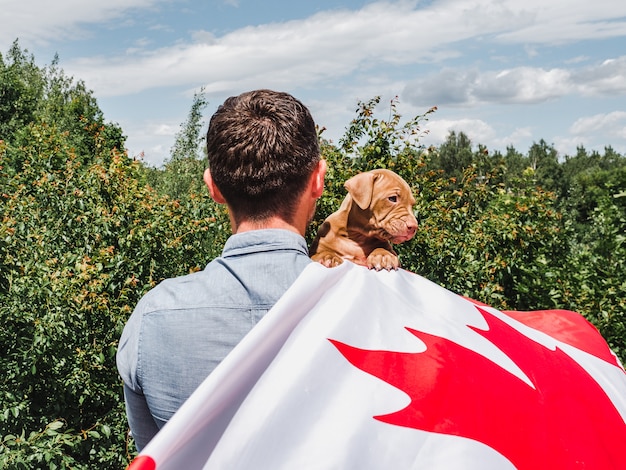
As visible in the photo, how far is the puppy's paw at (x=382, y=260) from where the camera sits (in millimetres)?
3452

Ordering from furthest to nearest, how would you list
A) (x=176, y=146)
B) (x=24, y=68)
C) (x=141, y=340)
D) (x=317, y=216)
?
(x=24, y=68) < (x=176, y=146) < (x=317, y=216) < (x=141, y=340)

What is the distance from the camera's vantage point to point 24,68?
57.2 m

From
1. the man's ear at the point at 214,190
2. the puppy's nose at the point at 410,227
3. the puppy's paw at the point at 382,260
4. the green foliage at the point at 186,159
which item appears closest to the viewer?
the man's ear at the point at 214,190

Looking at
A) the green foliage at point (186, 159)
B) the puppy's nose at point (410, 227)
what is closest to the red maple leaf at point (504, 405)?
the puppy's nose at point (410, 227)

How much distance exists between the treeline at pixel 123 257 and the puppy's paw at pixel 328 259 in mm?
2441

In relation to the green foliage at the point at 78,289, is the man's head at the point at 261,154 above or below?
above

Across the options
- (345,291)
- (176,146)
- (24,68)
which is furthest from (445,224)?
(24,68)

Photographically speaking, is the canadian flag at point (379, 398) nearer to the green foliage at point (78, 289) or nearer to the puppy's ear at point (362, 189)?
the puppy's ear at point (362, 189)

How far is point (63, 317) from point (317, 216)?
3.24m

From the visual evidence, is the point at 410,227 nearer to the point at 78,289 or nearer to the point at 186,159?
the point at 78,289

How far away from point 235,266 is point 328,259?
1929 mm

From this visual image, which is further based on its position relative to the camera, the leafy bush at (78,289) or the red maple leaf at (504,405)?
the leafy bush at (78,289)

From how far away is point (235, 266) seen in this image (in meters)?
2.12

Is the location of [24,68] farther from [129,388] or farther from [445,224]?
[129,388]
